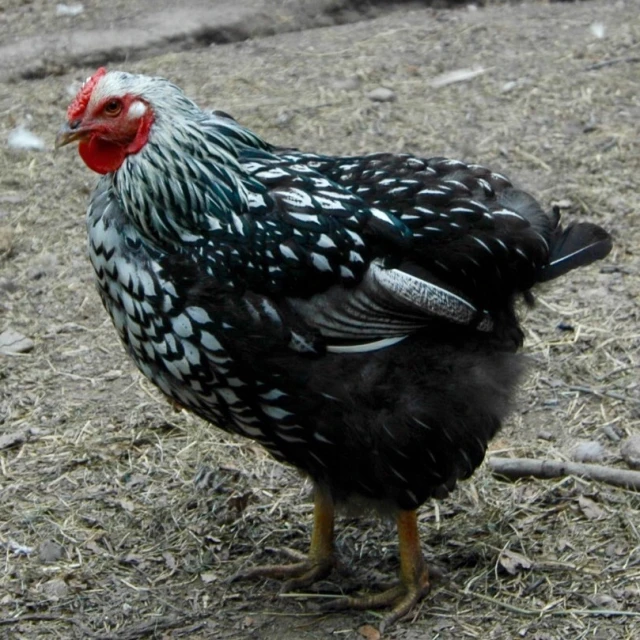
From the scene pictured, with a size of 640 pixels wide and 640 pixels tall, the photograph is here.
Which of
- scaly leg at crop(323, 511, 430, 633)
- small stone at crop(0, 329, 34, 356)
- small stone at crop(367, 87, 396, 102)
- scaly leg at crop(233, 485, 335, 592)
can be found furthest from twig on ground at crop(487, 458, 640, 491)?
small stone at crop(367, 87, 396, 102)

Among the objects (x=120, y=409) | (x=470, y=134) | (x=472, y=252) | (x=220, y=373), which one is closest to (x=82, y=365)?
(x=120, y=409)

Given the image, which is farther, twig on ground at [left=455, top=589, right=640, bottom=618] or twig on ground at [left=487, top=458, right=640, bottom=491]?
twig on ground at [left=487, top=458, right=640, bottom=491]

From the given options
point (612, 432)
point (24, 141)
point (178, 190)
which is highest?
point (178, 190)

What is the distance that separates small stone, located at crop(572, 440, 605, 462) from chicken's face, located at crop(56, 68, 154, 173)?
2.05 m

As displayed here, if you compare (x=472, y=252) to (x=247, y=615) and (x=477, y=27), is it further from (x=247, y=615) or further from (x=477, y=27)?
(x=477, y=27)

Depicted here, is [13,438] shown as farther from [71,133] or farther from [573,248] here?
[573,248]

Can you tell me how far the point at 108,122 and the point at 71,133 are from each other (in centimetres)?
13

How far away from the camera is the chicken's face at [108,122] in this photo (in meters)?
3.33

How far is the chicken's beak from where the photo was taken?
338 centimetres

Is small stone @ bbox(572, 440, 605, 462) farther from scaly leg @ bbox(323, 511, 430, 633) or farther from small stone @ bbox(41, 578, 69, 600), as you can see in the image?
small stone @ bbox(41, 578, 69, 600)

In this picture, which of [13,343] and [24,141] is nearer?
A: [13,343]

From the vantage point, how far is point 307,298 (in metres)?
3.33

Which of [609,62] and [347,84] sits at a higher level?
[347,84]

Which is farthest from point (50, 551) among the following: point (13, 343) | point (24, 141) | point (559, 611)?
point (24, 141)
